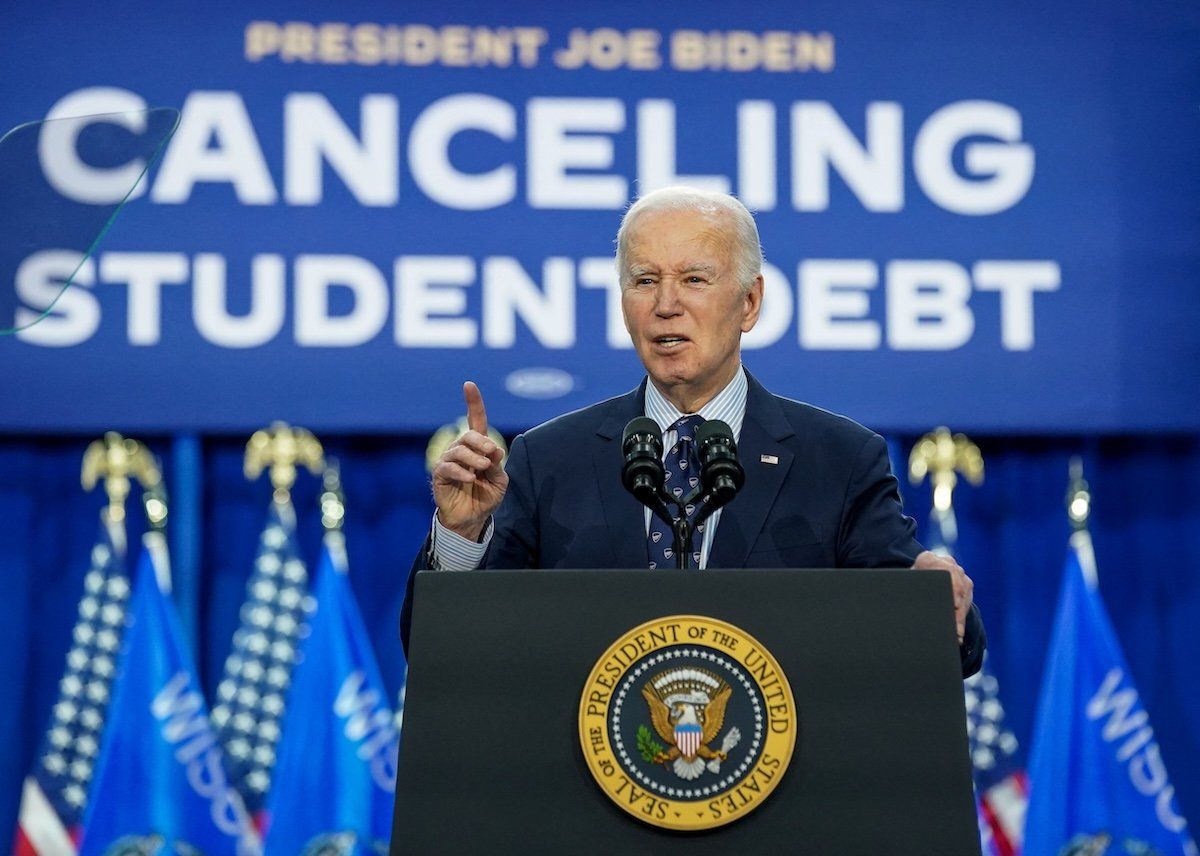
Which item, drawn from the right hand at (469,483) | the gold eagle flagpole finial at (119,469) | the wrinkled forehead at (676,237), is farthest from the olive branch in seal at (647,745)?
the gold eagle flagpole finial at (119,469)

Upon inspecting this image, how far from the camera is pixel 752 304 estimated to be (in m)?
2.28

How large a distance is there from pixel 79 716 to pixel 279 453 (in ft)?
3.24

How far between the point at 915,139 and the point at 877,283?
50 centimetres

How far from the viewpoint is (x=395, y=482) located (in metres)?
4.81

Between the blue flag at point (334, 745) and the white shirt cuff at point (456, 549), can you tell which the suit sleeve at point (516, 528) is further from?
the blue flag at point (334, 745)

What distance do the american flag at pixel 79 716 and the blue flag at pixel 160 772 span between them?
16 cm

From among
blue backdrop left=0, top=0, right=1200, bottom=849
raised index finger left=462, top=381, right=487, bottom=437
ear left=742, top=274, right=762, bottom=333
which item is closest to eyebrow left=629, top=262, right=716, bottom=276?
ear left=742, top=274, right=762, bottom=333

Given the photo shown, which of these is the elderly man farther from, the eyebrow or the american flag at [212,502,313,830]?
the american flag at [212,502,313,830]

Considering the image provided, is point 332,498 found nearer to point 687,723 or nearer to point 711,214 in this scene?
point 711,214

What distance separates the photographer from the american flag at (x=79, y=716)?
450 centimetres

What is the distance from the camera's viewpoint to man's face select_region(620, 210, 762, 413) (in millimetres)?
2137

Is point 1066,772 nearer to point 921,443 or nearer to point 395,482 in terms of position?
point 921,443

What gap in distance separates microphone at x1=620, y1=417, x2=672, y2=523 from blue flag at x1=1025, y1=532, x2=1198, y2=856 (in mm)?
3143

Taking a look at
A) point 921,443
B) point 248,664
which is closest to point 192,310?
point 248,664
